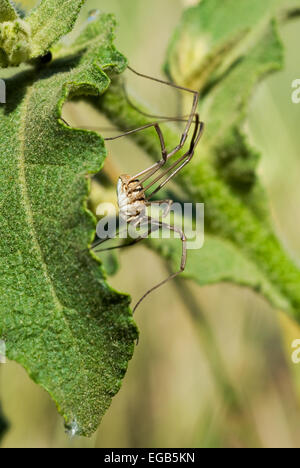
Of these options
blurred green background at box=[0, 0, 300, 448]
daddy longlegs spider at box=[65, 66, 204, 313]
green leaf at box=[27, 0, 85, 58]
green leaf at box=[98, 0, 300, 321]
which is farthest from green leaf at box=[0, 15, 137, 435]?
blurred green background at box=[0, 0, 300, 448]

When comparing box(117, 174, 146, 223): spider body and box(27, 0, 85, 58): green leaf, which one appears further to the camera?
box(117, 174, 146, 223): spider body

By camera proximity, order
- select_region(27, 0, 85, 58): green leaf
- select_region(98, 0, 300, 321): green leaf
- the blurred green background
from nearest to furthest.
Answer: select_region(27, 0, 85, 58): green leaf
select_region(98, 0, 300, 321): green leaf
the blurred green background

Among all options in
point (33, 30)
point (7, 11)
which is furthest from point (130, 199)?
point (7, 11)

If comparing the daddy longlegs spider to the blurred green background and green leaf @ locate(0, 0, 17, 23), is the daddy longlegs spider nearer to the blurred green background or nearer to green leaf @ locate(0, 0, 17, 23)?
green leaf @ locate(0, 0, 17, 23)

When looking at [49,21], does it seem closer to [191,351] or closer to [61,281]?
[61,281]

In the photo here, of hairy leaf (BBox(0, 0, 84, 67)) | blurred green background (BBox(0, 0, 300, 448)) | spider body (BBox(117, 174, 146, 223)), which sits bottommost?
blurred green background (BBox(0, 0, 300, 448))

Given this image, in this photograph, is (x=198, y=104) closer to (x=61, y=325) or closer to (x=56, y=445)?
(x=61, y=325)

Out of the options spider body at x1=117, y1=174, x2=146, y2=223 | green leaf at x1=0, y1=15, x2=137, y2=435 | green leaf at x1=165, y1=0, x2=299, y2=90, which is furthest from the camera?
green leaf at x1=165, y1=0, x2=299, y2=90

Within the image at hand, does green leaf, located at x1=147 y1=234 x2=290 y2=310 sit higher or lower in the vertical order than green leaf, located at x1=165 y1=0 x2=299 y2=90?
lower

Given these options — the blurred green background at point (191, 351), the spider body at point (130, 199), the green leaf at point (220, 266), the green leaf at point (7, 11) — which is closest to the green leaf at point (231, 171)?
the green leaf at point (220, 266)

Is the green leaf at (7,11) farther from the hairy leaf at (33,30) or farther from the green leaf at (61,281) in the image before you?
the green leaf at (61,281)
